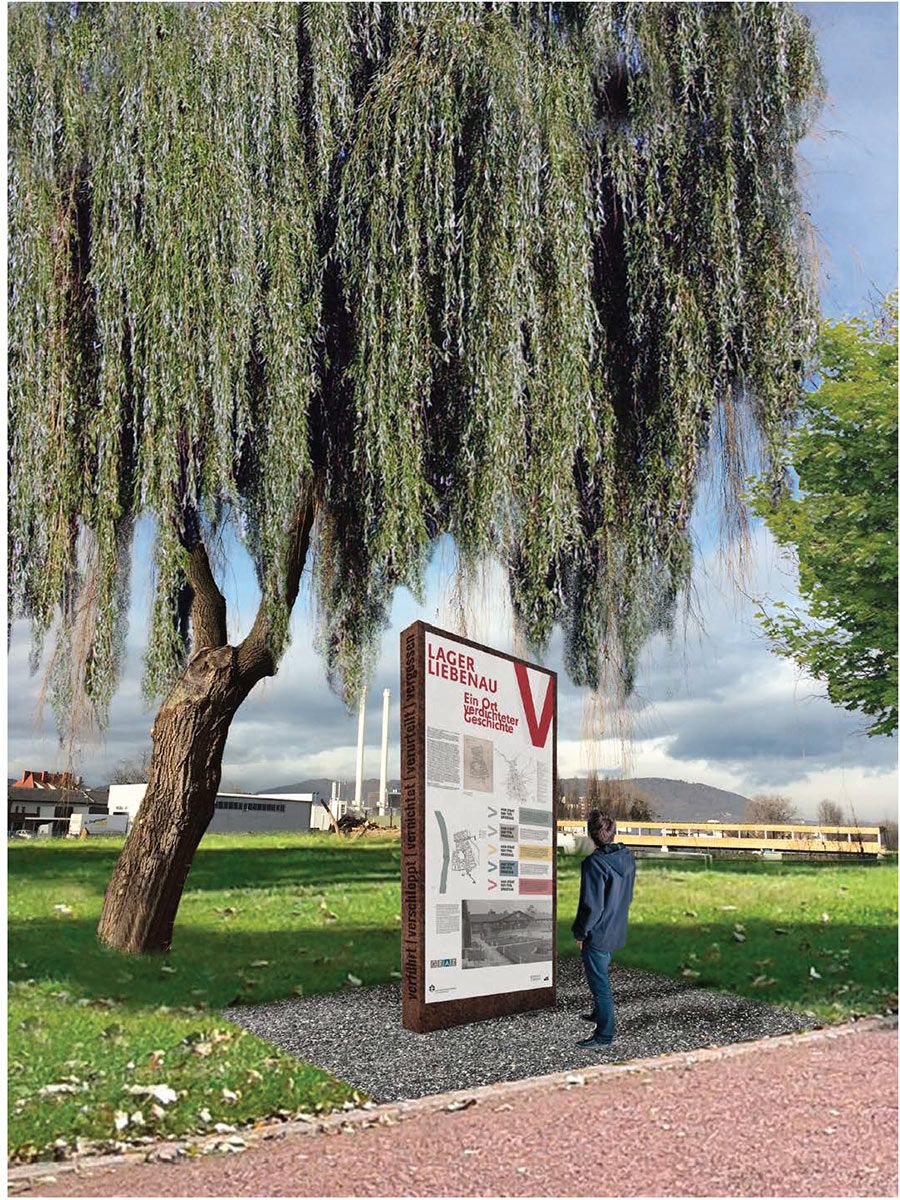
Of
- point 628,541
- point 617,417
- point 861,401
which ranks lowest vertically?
point 628,541

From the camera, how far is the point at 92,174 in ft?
20.2

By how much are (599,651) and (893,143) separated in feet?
15.8

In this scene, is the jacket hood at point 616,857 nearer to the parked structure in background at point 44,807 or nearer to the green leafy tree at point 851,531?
the parked structure in background at point 44,807

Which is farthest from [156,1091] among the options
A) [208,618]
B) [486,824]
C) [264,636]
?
[208,618]

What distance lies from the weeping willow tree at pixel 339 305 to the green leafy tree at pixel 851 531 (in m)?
3.28

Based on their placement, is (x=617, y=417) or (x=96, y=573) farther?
(x=617, y=417)

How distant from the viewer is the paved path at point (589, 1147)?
4129 millimetres

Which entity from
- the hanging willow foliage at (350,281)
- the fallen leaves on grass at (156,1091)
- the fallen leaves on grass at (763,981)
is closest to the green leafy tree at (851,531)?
the fallen leaves on grass at (763,981)

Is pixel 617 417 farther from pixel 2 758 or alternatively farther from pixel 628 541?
pixel 2 758

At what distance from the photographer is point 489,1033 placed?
18.7 ft

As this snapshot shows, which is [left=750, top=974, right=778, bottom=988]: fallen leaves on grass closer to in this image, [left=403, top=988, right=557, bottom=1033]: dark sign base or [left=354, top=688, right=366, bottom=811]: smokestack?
[left=403, top=988, right=557, bottom=1033]: dark sign base

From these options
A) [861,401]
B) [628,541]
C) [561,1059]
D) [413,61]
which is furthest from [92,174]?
[861,401]

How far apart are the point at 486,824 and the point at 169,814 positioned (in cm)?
234

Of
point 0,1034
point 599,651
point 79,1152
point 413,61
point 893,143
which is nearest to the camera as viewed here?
point 79,1152
